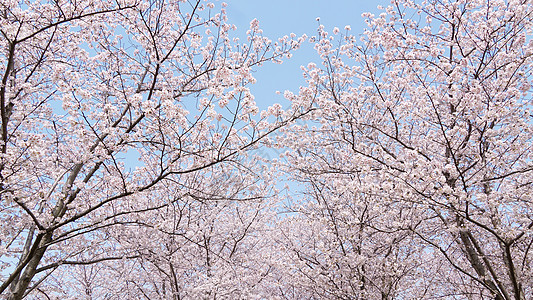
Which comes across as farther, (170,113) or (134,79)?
(134,79)

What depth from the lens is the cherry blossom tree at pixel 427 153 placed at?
17.0ft

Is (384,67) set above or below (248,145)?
above

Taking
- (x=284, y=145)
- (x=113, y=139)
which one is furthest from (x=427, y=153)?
(x=113, y=139)

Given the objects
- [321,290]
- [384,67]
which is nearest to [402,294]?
[321,290]

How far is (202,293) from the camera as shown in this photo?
837 centimetres

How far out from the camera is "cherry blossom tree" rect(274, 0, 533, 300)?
5.19 m

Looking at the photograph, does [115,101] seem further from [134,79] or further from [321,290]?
[321,290]

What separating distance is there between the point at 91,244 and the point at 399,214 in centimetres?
601

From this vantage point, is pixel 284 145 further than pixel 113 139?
Yes

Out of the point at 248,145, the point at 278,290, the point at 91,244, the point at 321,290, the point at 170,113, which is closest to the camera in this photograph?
the point at 170,113

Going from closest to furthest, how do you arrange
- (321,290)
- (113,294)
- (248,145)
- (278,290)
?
(248,145) → (321,290) → (113,294) → (278,290)

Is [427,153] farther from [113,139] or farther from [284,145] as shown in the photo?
[113,139]

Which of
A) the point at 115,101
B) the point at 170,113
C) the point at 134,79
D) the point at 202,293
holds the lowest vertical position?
the point at 202,293

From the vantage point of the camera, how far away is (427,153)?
6605mm
